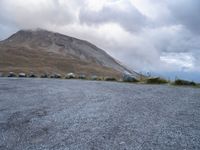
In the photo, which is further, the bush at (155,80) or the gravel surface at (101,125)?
the bush at (155,80)

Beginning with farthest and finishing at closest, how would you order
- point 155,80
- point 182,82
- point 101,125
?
point 155,80 → point 182,82 → point 101,125

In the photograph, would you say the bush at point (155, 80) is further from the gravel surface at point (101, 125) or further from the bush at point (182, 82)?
the gravel surface at point (101, 125)

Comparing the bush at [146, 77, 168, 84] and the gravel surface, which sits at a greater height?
the bush at [146, 77, 168, 84]

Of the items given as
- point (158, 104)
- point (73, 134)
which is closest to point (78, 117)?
point (73, 134)

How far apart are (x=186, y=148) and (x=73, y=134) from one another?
151 inches

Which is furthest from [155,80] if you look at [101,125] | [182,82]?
[101,125]

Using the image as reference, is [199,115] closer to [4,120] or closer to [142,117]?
[142,117]

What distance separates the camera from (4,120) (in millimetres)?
12844

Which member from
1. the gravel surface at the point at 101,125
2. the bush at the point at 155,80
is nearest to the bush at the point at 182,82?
the bush at the point at 155,80

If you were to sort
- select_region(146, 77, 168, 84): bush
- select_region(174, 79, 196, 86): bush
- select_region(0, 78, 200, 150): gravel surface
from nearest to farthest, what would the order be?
select_region(0, 78, 200, 150): gravel surface, select_region(174, 79, 196, 86): bush, select_region(146, 77, 168, 84): bush

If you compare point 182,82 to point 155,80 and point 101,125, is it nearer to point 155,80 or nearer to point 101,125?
point 155,80

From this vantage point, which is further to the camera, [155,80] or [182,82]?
[155,80]

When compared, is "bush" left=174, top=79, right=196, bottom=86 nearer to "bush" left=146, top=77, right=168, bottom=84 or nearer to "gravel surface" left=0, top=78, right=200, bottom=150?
"bush" left=146, top=77, right=168, bottom=84

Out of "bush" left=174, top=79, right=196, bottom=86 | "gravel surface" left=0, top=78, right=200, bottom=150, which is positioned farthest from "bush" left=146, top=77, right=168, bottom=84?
"gravel surface" left=0, top=78, right=200, bottom=150
